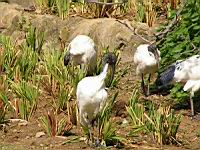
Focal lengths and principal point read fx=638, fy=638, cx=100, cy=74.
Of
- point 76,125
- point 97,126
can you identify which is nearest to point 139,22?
point 76,125

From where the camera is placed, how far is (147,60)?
1010cm

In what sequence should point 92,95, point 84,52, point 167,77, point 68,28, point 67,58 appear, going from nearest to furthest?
point 92,95
point 167,77
point 67,58
point 84,52
point 68,28

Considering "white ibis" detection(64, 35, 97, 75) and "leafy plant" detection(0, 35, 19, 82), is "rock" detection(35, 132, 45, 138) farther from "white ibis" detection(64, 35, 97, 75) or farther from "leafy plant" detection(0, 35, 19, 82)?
"white ibis" detection(64, 35, 97, 75)

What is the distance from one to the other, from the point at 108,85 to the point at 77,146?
2952 mm

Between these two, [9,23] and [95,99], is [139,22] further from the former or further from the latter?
[95,99]

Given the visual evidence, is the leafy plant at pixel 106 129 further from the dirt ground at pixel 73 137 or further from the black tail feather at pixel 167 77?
the black tail feather at pixel 167 77

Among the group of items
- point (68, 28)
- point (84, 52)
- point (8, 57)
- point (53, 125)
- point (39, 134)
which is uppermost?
point (68, 28)

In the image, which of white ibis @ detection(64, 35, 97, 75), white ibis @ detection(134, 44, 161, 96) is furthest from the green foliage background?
white ibis @ detection(64, 35, 97, 75)

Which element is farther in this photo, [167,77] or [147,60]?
[147,60]

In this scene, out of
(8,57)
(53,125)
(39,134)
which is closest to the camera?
(53,125)

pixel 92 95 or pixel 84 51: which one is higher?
pixel 84 51

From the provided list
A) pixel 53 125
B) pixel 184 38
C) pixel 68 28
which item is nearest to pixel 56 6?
pixel 68 28

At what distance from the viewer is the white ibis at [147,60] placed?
32.9 feet

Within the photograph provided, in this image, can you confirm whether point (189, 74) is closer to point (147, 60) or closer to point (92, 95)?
point (147, 60)
